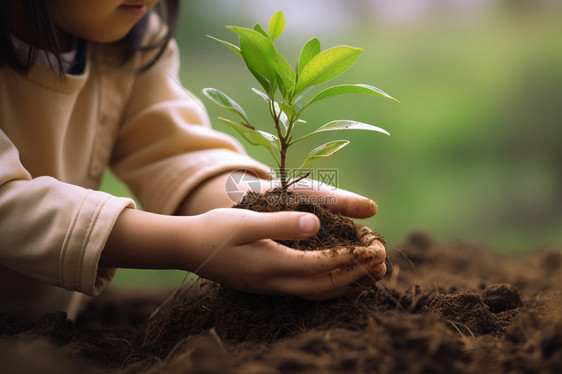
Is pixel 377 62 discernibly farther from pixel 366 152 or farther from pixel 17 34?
pixel 17 34

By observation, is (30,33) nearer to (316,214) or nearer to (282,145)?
(282,145)

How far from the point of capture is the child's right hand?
66 cm

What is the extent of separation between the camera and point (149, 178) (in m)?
1.16

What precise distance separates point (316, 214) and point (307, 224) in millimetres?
125

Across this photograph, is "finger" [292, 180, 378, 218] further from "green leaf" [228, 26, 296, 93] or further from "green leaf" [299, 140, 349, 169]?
"green leaf" [228, 26, 296, 93]

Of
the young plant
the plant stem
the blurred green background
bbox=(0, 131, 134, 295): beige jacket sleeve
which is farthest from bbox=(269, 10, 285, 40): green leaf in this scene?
the blurred green background

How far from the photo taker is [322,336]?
0.60 meters

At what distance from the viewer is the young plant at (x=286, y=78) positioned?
74 centimetres

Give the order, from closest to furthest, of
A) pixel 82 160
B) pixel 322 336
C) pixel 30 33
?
pixel 322 336 < pixel 30 33 < pixel 82 160

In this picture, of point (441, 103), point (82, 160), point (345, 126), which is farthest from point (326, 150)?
point (441, 103)

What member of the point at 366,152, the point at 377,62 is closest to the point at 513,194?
the point at 366,152

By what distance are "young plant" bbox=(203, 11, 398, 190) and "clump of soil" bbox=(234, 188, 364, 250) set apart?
0.16 ft

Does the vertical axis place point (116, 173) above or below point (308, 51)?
below

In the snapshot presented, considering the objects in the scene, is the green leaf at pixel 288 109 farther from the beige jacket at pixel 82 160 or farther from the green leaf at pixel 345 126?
the beige jacket at pixel 82 160
